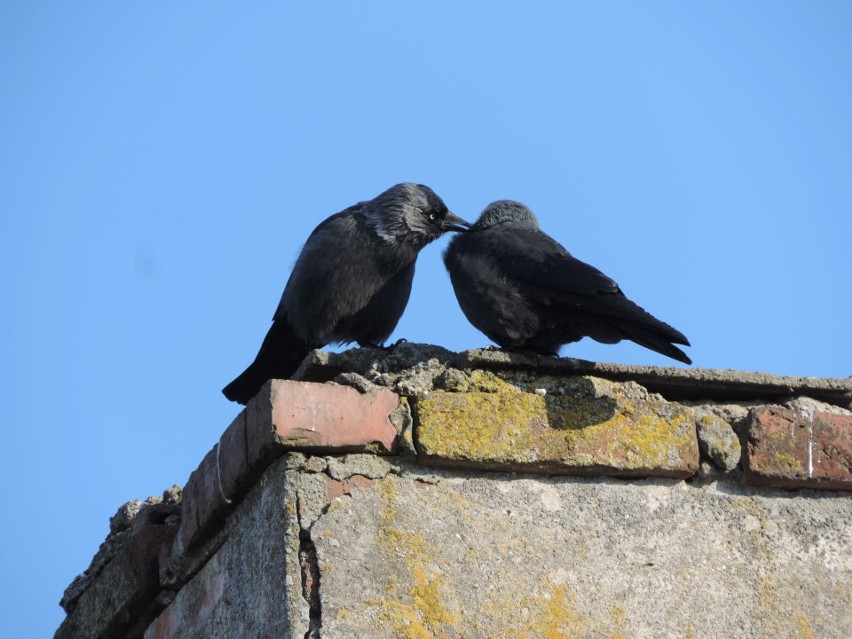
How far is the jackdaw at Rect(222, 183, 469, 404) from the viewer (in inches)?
192

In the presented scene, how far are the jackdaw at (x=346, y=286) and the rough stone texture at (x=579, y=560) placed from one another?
203 centimetres

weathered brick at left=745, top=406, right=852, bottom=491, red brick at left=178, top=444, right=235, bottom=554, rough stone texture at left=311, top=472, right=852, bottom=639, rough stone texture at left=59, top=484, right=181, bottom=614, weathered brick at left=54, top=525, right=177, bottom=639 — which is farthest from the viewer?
rough stone texture at left=59, top=484, right=181, bottom=614

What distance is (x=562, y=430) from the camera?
10.0ft

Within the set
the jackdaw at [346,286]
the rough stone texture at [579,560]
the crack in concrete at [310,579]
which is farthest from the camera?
the jackdaw at [346,286]

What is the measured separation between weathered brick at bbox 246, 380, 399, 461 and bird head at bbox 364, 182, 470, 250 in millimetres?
2249

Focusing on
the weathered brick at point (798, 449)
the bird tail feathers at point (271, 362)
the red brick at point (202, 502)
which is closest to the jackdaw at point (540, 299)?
the weathered brick at point (798, 449)

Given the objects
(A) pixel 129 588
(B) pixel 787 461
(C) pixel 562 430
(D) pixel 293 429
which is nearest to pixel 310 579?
(D) pixel 293 429

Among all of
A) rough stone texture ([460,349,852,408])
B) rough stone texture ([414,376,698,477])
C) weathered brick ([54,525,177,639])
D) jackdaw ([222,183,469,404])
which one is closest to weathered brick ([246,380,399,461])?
rough stone texture ([414,376,698,477])

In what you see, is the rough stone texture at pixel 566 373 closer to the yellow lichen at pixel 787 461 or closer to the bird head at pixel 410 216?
the yellow lichen at pixel 787 461

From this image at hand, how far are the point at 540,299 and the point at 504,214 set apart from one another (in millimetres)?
1174

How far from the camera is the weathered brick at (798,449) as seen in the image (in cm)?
320

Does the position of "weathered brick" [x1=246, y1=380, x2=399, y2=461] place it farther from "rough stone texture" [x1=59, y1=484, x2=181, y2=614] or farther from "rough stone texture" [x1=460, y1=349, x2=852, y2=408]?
"rough stone texture" [x1=59, y1=484, x2=181, y2=614]

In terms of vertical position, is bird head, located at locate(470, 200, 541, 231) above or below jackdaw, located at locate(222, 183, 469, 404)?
above

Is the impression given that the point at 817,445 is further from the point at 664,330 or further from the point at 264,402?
the point at 264,402
